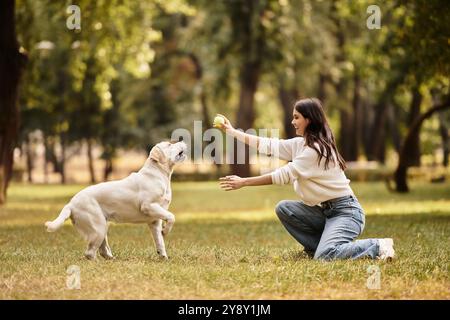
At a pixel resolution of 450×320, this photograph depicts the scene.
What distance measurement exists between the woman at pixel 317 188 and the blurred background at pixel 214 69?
744 centimetres

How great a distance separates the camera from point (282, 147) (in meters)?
9.34

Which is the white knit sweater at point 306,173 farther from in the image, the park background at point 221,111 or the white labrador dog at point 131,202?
the white labrador dog at point 131,202

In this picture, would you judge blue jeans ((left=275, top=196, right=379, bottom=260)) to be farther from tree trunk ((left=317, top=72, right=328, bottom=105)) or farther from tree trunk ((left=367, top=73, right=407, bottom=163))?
tree trunk ((left=317, top=72, right=328, bottom=105))

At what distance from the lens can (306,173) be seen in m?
8.89

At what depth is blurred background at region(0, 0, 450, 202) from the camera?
798 inches

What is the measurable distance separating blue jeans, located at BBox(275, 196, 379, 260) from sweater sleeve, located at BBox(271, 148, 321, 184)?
582 millimetres

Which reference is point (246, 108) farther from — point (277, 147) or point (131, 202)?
point (131, 202)

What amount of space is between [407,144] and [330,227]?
15.1 m

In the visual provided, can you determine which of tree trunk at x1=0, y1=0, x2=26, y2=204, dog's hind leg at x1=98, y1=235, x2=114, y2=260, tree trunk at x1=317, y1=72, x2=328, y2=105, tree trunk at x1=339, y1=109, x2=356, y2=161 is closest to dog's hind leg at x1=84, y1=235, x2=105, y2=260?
dog's hind leg at x1=98, y1=235, x2=114, y2=260

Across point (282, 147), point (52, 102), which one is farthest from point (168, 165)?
point (52, 102)

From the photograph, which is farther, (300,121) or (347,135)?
(347,135)

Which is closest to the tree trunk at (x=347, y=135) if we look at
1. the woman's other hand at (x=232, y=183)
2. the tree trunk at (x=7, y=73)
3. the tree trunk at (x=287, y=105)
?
the tree trunk at (x=287, y=105)

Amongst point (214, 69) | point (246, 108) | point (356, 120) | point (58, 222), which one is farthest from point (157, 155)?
point (356, 120)

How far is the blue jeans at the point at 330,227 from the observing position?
8.95 m
